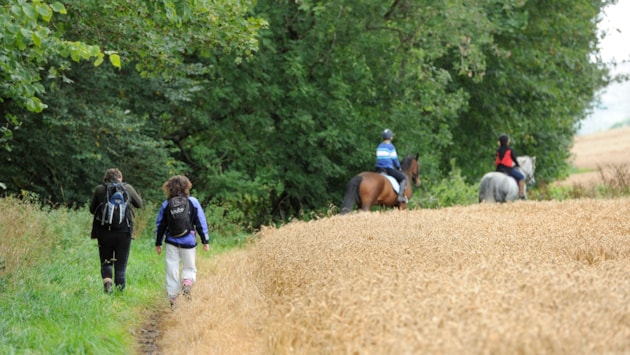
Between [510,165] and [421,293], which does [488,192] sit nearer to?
[510,165]

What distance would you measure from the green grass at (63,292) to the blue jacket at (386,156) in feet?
17.2

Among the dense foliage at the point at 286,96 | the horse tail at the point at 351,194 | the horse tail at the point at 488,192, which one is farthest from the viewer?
the horse tail at the point at 488,192

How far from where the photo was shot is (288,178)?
956 inches

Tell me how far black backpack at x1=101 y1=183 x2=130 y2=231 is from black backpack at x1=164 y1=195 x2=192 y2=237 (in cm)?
92

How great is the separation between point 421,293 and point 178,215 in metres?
5.02

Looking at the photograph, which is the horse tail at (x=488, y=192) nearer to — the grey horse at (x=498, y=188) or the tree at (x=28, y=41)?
the grey horse at (x=498, y=188)

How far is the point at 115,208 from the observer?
37.8 ft

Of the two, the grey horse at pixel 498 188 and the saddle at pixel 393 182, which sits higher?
the saddle at pixel 393 182

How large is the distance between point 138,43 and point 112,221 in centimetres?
489

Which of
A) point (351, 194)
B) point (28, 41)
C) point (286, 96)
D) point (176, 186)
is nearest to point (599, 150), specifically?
point (286, 96)

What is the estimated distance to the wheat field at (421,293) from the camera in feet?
17.8

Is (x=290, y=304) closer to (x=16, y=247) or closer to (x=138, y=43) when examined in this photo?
(x=16, y=247)

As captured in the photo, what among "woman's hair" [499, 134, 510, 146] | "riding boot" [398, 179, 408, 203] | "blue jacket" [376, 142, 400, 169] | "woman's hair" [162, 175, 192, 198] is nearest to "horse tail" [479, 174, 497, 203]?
"woman's hair" [499, 134, 510, 146]

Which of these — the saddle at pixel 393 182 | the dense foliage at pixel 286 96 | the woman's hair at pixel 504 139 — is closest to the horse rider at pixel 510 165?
the woman's hair at pixel 504 139
